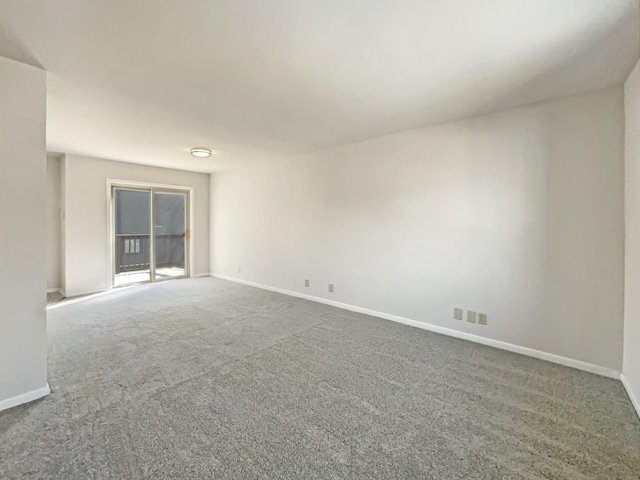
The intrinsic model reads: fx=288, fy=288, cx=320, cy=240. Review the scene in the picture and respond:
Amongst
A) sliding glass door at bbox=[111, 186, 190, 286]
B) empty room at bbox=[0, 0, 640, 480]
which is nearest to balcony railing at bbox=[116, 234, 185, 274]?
sliding glass door at bbox=[111, 186, 190, 286]

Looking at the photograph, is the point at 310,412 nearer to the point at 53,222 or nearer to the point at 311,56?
the point at 311,56

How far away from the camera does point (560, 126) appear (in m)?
2.65

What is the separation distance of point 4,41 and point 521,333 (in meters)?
4.67

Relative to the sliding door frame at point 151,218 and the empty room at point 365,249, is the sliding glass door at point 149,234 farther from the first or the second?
the empty room at point 365,249

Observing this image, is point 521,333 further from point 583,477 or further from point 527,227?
point 583,477

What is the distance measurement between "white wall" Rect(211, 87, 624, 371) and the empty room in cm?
2

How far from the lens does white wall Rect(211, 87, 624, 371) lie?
2.48 m

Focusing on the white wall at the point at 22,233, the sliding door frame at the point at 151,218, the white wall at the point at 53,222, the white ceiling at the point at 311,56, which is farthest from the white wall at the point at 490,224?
the white wall at the point at 53,222

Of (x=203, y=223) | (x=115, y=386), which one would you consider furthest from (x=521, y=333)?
(x=203, y=223)

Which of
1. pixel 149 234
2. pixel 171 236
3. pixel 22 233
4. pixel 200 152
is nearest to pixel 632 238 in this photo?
pixel 22 233

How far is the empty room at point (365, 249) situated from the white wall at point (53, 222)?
1.21 metres

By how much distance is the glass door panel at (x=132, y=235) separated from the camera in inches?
226

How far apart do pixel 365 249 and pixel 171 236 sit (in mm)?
4856

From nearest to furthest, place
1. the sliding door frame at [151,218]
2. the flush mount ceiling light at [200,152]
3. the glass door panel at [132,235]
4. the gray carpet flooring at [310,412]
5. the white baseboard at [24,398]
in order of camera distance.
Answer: the gray carpet flooring at [310,412]
the white baseboard at [24,398]
the flush mount ceiling light at [200,152]
the sliding door frame at [151,218]
the glass door panel at [132,235]
